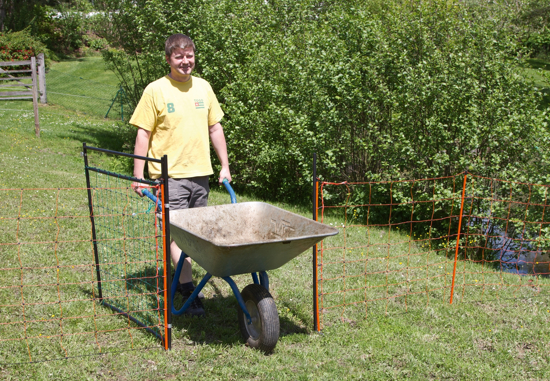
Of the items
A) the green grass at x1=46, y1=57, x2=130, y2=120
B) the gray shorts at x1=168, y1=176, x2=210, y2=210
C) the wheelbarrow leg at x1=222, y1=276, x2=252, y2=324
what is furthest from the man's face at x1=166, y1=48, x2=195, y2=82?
the green grass at x1=46, y1=57, x2=130, y2=120

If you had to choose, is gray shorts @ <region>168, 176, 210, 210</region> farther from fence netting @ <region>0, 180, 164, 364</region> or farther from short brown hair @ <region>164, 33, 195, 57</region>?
short brown hair @ <region>164, 33, 195, 57</region>

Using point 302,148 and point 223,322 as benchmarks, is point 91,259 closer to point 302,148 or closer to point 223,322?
point 223,322

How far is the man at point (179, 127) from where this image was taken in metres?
3.55

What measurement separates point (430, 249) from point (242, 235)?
11.9ft

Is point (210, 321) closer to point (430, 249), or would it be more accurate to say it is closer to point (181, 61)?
point (181, 61)

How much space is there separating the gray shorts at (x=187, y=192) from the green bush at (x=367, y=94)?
396 centimetres

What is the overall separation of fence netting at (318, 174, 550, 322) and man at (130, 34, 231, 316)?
0.99 m

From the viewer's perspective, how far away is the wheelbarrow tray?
2.96 m

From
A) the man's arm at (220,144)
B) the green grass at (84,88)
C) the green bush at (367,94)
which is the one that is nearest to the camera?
the man's arm at (220,144)

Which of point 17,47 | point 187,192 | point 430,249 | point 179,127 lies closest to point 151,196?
point 187,192

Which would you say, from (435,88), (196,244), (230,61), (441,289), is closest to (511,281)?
(441,289)

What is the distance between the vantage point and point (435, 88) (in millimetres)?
6840

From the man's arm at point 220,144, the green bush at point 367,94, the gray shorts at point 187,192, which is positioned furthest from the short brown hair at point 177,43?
the green bush at point 367,94

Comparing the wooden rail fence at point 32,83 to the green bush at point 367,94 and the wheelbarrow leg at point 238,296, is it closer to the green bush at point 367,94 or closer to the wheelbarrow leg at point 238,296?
the green bush at point 367,94
